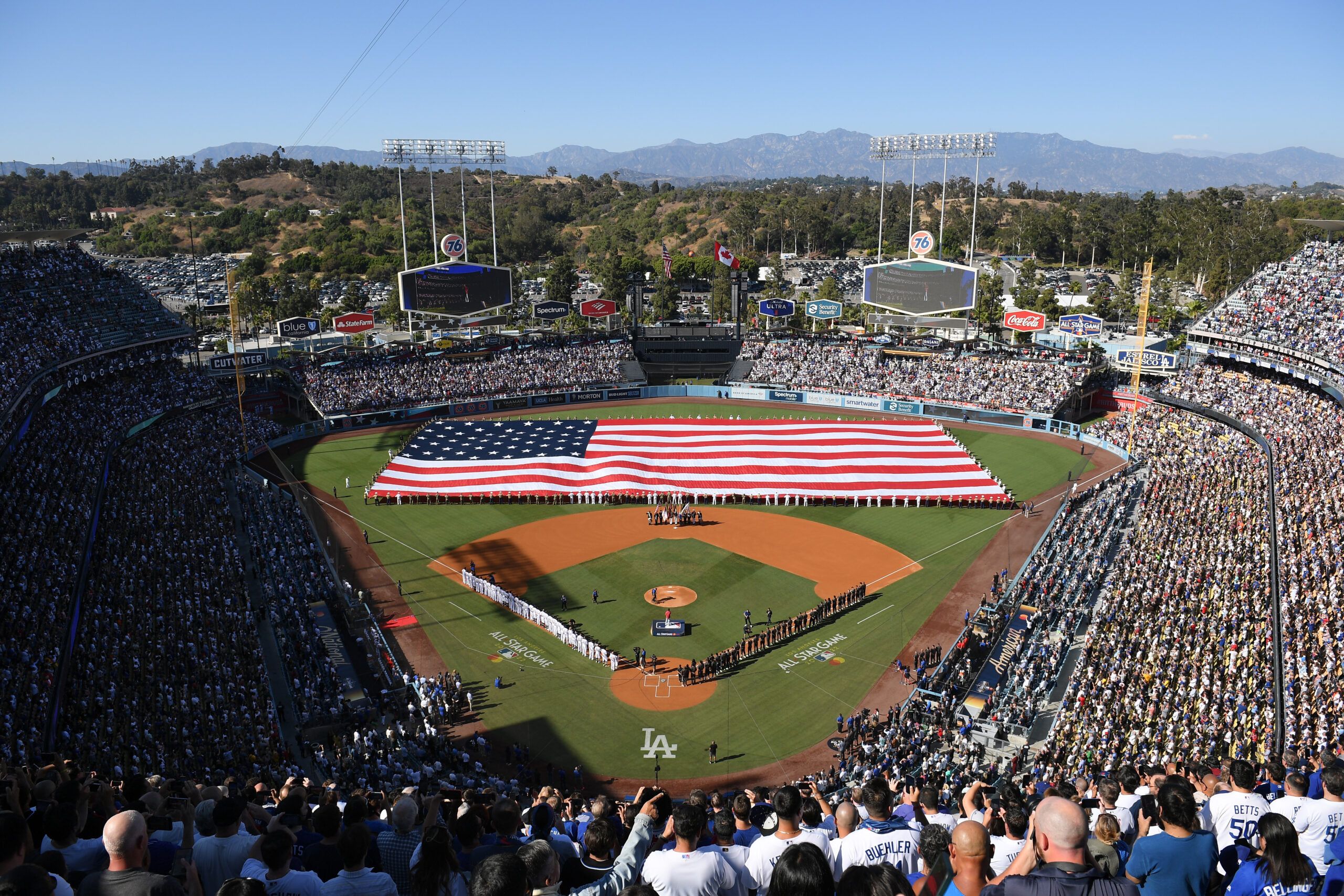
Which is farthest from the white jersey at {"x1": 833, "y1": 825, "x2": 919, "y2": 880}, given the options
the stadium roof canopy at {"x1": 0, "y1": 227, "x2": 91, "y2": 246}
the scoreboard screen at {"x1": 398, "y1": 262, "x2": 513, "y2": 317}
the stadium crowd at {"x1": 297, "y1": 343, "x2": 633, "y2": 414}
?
the scoreboard screen at {"x1": 398, "y1": 262, "x2": 513, "y2": 317}

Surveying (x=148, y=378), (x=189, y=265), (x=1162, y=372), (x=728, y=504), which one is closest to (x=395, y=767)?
(x=728, y=504)

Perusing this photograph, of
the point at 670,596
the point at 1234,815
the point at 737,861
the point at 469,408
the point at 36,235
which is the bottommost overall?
the point at 670,596

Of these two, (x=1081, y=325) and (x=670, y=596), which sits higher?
(x=1081, y=325)

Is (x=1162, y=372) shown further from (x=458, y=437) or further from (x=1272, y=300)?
(x=458, y=437)

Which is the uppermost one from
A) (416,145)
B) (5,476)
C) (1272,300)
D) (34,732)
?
(416,145)

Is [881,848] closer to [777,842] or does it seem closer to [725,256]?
[777,842]

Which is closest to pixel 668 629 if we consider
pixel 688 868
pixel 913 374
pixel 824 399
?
pixel 688 868

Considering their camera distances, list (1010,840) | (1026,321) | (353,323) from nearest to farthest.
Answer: (1010,840), (1026,321), (353,323)

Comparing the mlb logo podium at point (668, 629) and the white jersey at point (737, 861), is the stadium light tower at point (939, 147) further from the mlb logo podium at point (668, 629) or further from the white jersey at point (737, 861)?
the white jersey at point (737, 861)
